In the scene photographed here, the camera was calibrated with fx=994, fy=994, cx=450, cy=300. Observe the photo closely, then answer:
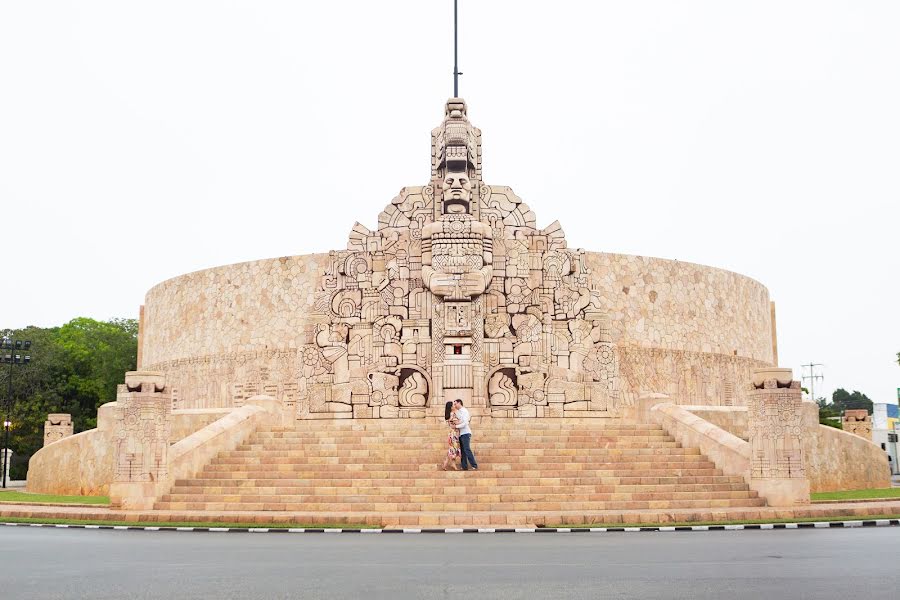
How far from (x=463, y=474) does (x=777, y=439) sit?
4360mm

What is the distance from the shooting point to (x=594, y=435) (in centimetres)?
1678

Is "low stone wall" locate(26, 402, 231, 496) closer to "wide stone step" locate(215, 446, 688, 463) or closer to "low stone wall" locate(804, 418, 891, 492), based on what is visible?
"wide stone step" locate(215, 446, 688, 463)

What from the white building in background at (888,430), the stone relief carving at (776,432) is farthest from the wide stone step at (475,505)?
the white building in background at (888,430)

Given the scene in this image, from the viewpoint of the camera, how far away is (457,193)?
20375mm

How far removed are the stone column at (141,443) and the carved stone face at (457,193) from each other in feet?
26.8

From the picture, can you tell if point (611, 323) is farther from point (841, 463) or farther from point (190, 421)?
point (190, 421)

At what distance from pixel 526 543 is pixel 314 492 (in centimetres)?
516

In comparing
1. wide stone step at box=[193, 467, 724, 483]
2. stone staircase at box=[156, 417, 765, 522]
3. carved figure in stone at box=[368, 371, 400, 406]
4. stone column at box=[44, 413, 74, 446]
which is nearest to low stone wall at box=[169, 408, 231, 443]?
stone staircase at box=[156, 417, 765, 522]

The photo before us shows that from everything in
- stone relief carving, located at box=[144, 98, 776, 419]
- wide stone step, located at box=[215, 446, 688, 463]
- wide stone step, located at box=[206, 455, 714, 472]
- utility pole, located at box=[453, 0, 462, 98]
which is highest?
utility pole, located at box=[453, 0, 462, 98]

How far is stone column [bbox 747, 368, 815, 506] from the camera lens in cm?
1316

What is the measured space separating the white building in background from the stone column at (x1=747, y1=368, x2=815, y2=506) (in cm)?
2139

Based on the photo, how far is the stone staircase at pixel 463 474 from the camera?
13125 mm

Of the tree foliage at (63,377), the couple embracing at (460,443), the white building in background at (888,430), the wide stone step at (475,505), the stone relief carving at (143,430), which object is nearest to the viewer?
the wide stone step at (475,505)

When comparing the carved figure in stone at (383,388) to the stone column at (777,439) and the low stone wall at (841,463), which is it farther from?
the stone column at (777,439)
